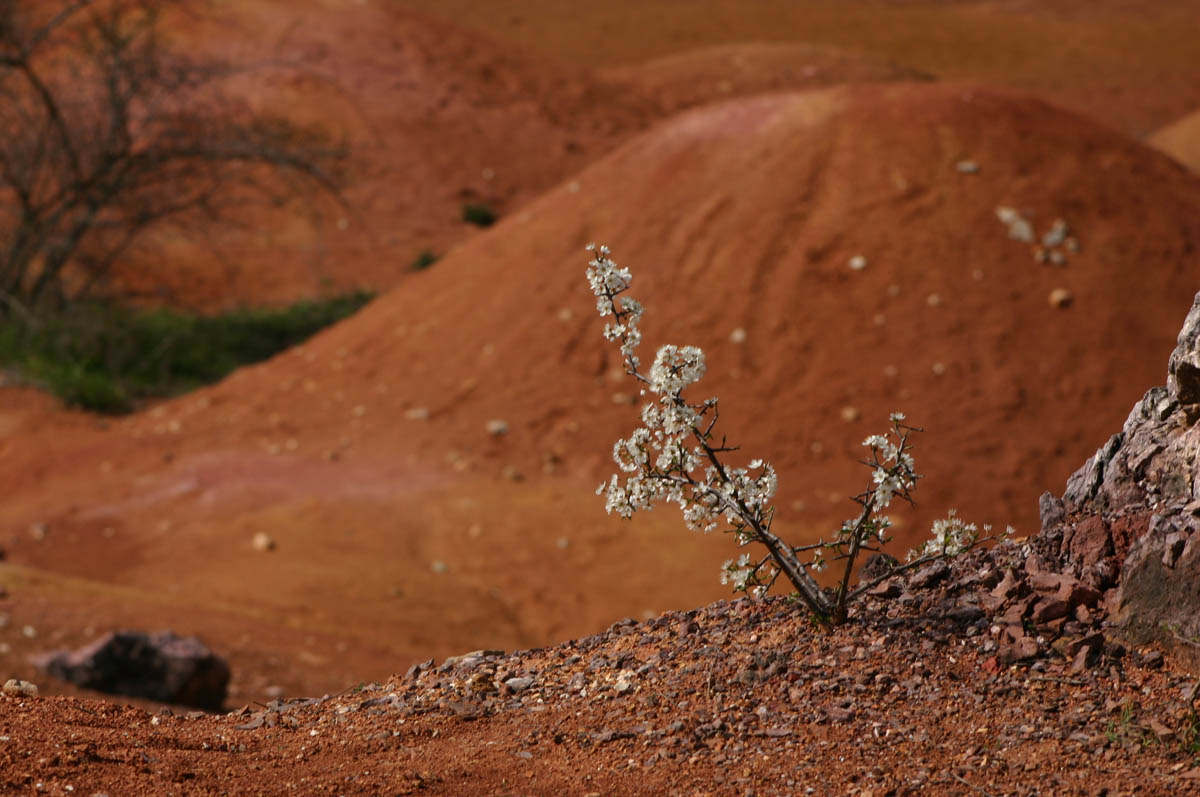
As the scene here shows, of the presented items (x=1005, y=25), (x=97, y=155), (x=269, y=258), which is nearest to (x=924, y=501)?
(x=97, y=155)

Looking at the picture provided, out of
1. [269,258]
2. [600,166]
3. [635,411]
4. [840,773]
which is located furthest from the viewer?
[269,258]

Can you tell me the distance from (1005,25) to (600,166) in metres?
23.6

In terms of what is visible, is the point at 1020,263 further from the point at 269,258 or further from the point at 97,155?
the point at 269,258

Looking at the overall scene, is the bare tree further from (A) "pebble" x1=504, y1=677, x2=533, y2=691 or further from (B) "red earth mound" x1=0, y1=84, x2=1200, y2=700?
(A) "pebble" x1=504, y1=677, x2=533, y2=691

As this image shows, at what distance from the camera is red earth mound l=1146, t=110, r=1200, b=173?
17.8 m

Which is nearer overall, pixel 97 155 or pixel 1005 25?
pixel 97 155

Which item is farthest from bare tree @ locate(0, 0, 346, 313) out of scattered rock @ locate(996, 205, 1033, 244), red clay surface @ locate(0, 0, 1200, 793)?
scattered rock @ locate(996, 205, 1033, 244)

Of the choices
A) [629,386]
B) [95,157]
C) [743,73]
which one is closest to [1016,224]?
[629,386]

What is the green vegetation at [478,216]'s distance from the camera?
17547 mm

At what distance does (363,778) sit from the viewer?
241cm

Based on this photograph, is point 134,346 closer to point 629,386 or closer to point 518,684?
point 629,386

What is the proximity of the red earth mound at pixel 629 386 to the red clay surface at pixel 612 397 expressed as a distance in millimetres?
24

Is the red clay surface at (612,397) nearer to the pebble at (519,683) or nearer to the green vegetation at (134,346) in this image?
the green vegetation at (134,346)

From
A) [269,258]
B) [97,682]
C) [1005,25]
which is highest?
[1005,25]
